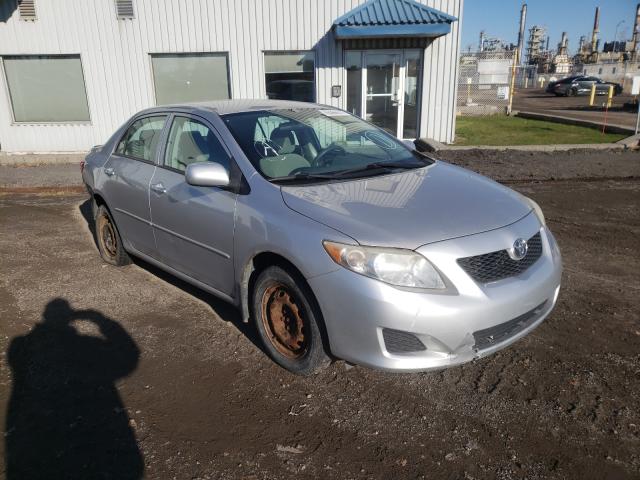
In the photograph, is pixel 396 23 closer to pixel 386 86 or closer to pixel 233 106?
pixel 386 86

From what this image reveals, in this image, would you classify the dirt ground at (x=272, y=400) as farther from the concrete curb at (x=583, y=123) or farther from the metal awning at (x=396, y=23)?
the concrete curb at (x=583, y=123)

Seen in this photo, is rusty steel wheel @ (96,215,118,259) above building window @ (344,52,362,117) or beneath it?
beneath

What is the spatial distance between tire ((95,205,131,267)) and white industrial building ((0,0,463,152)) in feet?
25.7

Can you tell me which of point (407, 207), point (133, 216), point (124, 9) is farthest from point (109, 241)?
point (124, 9)

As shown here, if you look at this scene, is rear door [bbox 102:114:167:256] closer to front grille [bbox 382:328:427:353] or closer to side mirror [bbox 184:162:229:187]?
side mirror [bbox 184:162:229:187]

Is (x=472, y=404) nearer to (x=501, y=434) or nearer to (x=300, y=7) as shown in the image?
(x=501, y=434)

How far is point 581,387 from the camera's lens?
303cm

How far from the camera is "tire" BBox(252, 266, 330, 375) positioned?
2.96 meters

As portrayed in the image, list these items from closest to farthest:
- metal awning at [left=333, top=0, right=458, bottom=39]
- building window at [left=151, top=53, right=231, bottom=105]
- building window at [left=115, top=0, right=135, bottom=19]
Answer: metal awning at [left=333, top=0, right=458, bottom=39] → building window at [left=115, top=0, right=135, bottom=19] → building window at [left=151, top=53, right=231, bottom=105]

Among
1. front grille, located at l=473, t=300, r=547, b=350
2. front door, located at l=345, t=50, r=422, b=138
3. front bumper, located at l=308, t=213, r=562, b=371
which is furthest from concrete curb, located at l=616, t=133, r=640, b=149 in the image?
front bumper, located at l=308, t=213, r=562, b=371

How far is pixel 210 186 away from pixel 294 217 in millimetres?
813

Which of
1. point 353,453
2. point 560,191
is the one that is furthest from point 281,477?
point 560,191

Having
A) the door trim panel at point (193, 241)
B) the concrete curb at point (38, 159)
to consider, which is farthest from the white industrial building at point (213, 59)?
the door trim panel at point (193, 241)

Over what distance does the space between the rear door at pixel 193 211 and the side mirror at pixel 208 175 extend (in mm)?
118
